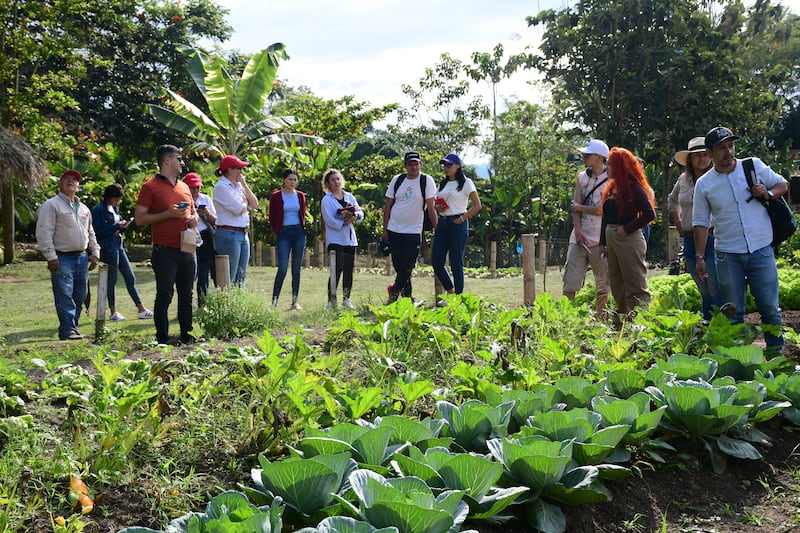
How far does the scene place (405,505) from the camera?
7.09 feet

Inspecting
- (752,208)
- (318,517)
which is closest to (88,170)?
(752,208)

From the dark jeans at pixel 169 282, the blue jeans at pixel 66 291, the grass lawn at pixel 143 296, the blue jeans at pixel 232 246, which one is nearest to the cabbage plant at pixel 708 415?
the dark jeans at pixel 169 282

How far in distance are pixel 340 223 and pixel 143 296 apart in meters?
5.45

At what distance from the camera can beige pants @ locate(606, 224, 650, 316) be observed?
6805mm

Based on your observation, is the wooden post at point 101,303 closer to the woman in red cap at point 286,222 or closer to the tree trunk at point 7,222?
the woman in red cap at point 286,222

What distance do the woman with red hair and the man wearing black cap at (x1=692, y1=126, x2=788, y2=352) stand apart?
112 cm

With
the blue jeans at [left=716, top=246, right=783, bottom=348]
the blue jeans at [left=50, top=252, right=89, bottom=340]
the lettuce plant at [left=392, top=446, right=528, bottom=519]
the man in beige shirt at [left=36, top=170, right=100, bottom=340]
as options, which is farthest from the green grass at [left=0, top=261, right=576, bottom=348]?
the lettuce plant at [left=392, top=446, right=528, bottom=519]

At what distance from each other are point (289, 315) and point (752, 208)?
5.34m

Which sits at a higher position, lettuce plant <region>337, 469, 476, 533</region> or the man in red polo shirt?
the man in red polo shirt

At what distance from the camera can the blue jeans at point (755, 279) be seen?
5.37 meters

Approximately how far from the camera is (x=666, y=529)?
9.63 ft

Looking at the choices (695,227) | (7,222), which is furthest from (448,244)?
(7,222)

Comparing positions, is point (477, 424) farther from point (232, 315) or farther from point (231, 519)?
point (232, 315)

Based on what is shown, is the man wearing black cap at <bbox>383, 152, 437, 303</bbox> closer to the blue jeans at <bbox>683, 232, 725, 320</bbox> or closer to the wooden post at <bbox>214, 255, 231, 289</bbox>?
the wooden post at <bbox>214, 255, 231, 289</bbox>
